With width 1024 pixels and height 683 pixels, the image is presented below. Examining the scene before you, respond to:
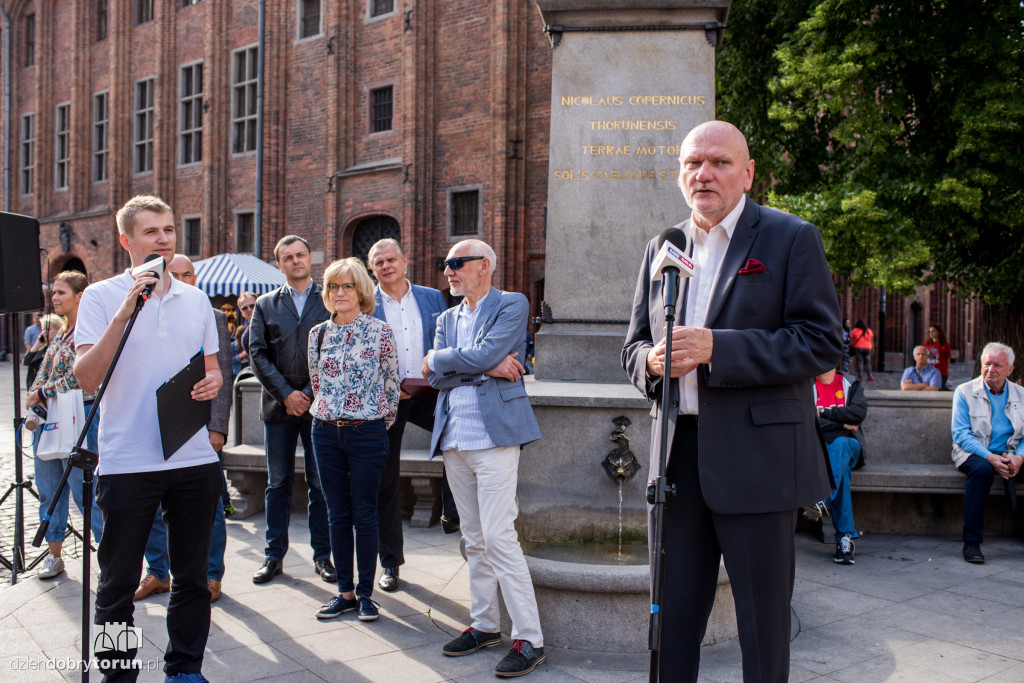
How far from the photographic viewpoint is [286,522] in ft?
17.5

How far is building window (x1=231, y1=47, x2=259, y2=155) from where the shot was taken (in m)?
23.7

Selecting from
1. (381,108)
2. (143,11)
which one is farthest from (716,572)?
(143,11)

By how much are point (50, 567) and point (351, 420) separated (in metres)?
2.55

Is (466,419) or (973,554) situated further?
(973,554)

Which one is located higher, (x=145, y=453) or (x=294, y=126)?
(x=294, y=126)

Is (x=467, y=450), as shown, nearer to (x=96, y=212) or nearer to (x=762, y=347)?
(x=762, y=347)

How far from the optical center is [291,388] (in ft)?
16.9

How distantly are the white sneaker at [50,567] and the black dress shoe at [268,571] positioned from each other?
131 centimetres

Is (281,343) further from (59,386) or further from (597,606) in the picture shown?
(597,606)

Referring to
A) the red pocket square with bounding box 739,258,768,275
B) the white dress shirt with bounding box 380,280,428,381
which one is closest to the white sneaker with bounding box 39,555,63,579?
the white dress shirt with bounding box 380,280,428,381

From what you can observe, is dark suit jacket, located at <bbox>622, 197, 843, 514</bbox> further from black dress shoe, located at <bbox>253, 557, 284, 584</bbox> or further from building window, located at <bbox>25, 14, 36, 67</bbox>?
building window, located at <bbox>25, 14, 36, 67</bbox>

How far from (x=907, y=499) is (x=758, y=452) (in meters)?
5.21

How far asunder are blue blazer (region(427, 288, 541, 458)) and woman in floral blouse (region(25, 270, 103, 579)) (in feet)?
8.66

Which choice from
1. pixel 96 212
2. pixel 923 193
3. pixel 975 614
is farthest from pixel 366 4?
pixel 975 614
